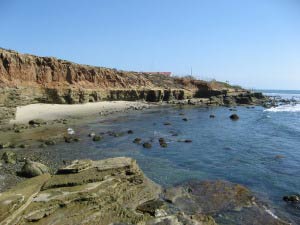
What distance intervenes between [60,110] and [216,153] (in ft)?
106

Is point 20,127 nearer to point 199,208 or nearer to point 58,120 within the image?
point 58,120

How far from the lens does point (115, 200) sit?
13633mm

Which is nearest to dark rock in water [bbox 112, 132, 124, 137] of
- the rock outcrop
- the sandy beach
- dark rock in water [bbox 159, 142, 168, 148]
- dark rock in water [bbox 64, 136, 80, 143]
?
dark rock in water [bbox 64, 136, 80, 143]

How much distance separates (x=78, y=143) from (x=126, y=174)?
48.8 feet

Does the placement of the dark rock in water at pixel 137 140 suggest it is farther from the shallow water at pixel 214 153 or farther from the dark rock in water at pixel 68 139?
the dark rock in water at pixel 68 139

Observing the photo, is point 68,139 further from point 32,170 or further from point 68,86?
point 68,86

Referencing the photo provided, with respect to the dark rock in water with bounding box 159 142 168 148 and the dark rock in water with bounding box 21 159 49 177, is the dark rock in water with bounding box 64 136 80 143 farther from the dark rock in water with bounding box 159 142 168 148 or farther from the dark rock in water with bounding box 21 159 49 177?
the dark rock in water with bounding box 21 159 49 177

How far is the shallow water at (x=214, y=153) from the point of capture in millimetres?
19203

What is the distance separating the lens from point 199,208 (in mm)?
14945

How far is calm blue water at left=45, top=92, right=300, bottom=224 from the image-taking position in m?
19.2

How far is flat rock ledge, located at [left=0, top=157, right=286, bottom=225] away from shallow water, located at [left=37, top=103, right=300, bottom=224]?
5.53 feet

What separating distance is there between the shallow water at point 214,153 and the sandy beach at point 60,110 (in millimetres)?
8233

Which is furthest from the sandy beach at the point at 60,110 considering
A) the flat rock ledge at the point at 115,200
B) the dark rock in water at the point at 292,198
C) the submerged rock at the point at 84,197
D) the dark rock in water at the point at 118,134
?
the dark rock in water at the point at 292,198

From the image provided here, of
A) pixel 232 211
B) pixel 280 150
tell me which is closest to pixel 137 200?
pixel 232 211
